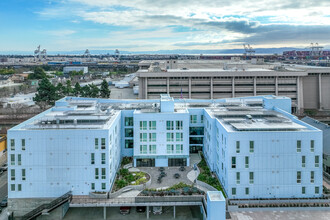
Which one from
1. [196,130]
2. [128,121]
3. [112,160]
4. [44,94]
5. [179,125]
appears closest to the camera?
[112,160]

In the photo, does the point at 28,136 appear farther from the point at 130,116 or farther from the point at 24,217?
the point at 130,116

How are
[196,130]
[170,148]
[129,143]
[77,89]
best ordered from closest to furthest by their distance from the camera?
[170,148] < [129,143] < [196,130] < [77,89]

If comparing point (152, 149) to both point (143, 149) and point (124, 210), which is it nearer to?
point (143, 149)

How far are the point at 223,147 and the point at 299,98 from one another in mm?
52596

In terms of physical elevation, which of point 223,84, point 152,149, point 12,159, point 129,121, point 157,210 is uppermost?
point 223,84

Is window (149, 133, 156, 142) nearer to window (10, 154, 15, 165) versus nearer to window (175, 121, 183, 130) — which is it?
window (175, 121, 183, 130)

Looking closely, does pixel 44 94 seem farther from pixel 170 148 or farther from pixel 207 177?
pixel 207 177

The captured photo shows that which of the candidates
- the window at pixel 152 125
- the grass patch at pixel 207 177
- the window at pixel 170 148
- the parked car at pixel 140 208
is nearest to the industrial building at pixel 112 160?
the grass patch at pixel 207 177

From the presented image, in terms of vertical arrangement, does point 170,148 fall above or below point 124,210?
above

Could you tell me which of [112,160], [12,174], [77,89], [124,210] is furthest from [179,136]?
[77,89]

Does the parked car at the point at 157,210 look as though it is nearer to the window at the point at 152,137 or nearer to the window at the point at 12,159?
the window at the point at 152,137

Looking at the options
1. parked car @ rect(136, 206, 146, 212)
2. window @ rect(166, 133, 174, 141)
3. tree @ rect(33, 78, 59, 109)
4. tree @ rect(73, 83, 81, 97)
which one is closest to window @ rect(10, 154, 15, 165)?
parked car @ rect(136, 206, 146, 212)

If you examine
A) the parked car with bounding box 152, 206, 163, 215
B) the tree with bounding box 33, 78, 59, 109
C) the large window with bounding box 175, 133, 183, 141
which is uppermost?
the tree with bounding box 33, 78, 59, 109

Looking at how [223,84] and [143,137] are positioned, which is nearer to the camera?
[143,137]
